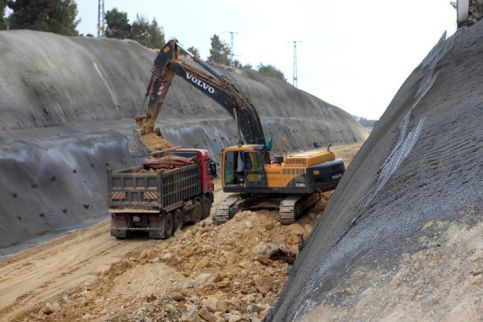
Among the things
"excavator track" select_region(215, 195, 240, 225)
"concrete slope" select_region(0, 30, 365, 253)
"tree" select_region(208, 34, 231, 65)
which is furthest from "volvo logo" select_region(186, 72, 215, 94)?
"tree" select_region(208, 34, 231, 65)

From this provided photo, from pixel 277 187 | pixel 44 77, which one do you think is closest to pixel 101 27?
pixel 44 77

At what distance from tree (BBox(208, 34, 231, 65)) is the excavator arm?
3043 inches

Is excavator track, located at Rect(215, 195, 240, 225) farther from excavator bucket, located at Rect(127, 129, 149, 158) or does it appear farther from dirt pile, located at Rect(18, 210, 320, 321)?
excavator bucket, located at Rect(127, 129, 149, 158)

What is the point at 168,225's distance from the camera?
60.1 feet

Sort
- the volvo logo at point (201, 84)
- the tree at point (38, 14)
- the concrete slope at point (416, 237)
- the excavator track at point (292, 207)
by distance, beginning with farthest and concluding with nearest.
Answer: the tree at point (38, 14)
the volvo logo at point (201, 84)
the excavator track at point (292, 207)
the concrete slope at point (416, 237)

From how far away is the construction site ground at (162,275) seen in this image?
10750 mm

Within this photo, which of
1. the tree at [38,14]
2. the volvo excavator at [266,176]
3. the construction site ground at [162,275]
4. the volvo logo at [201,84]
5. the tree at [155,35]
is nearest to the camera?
the construction site ground at [162,275]

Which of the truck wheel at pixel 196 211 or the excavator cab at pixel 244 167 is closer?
the excavator cab at pixel 244 167

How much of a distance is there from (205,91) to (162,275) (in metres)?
8.61

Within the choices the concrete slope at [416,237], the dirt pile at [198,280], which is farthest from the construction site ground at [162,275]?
the concrete slope at [416,237]

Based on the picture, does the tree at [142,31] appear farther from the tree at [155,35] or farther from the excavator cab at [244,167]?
the excavator cab at [244,167]

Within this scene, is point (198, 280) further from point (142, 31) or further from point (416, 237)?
point (142, 31)

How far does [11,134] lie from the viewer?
24828mm

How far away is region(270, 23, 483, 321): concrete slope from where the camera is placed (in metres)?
3.47
